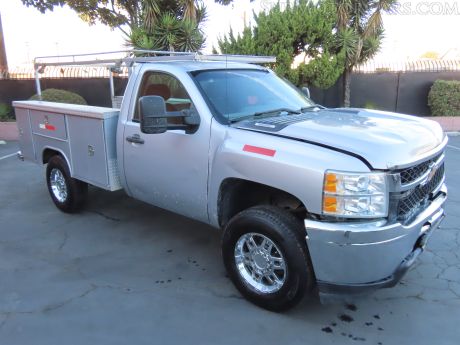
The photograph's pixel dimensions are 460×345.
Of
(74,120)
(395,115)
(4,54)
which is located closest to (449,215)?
(395,115)

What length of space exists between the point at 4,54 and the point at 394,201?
16.0 metres

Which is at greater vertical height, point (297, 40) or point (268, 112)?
point (297, 40)

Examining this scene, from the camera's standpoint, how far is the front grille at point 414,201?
9.59 ft

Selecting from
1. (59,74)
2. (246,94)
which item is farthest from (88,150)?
(59,74)

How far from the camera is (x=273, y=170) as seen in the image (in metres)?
3.03

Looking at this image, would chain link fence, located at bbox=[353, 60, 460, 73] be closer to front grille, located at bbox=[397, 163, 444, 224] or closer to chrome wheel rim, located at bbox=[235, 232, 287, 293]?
front grille, located at bbox=[397, 163, 444, 224]

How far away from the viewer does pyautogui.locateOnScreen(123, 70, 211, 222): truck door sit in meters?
3.67

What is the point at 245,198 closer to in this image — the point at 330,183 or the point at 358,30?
the point at 330,183

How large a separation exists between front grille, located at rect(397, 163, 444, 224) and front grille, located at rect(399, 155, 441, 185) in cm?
9

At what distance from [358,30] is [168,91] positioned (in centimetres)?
1083

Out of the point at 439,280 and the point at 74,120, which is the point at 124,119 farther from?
the point at 439,280

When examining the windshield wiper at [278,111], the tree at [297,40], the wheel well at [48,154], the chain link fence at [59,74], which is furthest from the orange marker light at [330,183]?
the chain link fence at [59,74]

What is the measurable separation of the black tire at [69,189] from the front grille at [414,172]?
395cm

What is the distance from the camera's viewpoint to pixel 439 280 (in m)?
3.79
